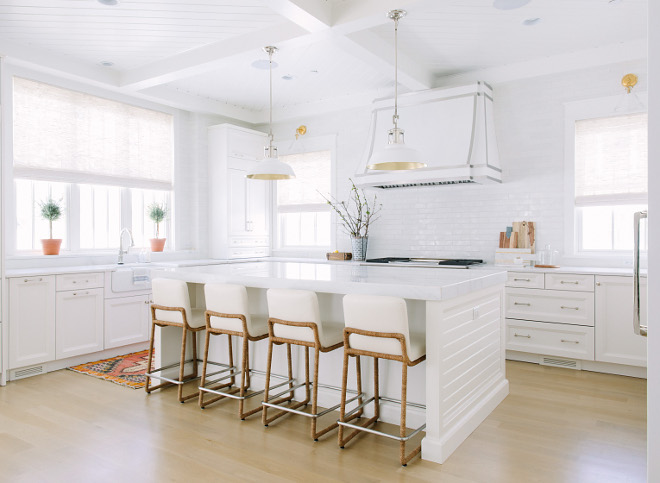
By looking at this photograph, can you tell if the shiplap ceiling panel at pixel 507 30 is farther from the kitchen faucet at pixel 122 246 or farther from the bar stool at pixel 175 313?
the kitchen faucet at pixel 122 246

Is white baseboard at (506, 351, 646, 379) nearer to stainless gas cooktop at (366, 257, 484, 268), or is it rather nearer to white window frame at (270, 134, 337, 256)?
stainless gas cooktop at (366, 257, 484, 268)

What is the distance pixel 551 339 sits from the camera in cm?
447

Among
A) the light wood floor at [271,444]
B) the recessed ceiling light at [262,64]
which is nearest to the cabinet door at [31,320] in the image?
the light wood floor at [271,444]

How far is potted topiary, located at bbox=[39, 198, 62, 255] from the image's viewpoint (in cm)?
484

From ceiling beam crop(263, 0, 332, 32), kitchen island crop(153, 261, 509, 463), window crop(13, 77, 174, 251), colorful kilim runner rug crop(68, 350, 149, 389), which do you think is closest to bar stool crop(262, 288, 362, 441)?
kitchen island crop(153, 261, 509, 463)

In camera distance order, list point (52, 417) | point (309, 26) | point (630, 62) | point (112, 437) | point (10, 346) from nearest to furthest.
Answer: point (112, 437), point (52, 417), point (309, 26), point (10, 346), point (630, 62)

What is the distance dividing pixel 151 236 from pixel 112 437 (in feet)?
11.6

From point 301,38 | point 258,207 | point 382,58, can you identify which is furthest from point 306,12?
point 258,207

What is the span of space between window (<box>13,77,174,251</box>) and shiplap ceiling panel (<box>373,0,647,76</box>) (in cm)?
329

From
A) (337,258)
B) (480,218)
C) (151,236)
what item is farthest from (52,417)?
(480,218)

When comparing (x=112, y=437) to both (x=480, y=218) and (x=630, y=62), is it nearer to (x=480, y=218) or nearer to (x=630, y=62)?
(x=480, y=218)

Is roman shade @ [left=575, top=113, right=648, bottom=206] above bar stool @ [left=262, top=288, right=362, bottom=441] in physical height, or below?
above

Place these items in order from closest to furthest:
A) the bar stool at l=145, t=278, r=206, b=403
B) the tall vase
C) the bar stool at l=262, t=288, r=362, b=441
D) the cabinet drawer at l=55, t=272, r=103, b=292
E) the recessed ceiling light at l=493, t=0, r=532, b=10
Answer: the bar stool at l=262, t=288, r=362, b=441 → the bar stool at l=145, t=278, r=206, b=403 → the recessed ceiling light at l=493, t=0, r=532, b=10 → the cabinet drawer at l=55, t=272, r=103, b=292 → the tall vase

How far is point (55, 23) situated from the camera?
13.5 ft
